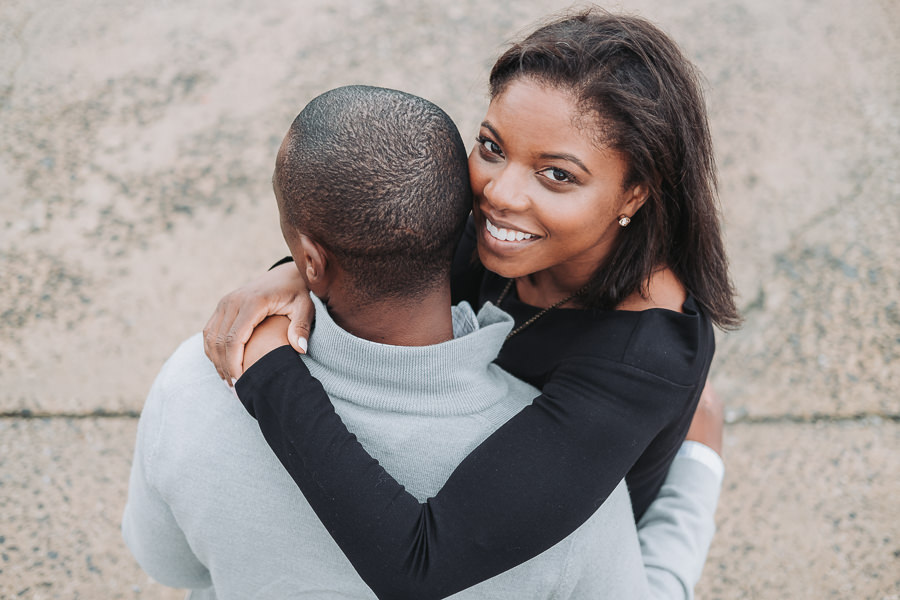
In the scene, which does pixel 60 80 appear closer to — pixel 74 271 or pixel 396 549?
pixel 74 271

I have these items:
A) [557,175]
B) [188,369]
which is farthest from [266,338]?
[557,175]

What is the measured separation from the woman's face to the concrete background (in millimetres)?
731

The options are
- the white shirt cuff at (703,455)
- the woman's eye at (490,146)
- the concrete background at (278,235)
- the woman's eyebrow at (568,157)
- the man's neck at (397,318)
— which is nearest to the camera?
the man's neck at (397,318)

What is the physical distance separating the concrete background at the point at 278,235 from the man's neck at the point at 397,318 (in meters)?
1.23

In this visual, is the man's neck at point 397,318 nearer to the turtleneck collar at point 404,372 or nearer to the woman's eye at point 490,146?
the turtleneck collar at point 404,372

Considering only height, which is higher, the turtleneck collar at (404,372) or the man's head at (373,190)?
the man's head at (373,190)

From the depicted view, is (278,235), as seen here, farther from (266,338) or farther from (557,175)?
(557,175)

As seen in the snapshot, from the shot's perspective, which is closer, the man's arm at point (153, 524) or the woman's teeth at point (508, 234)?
the man's arm at point (153, 524)

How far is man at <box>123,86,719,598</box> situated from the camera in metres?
1.32

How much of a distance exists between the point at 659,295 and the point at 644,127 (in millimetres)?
436

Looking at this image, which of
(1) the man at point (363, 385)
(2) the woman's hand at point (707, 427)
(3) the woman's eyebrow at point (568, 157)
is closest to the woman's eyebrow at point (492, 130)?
(3) the woman's eyebrow at point (568, 157)

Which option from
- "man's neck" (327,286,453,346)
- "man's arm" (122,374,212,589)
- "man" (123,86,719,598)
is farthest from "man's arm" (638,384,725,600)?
"man's arm" (122,374,212,589)

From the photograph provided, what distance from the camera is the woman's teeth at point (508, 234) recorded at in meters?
1.73

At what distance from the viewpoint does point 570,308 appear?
1.92m
